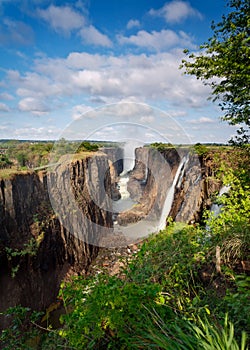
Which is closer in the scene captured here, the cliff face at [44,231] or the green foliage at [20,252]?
the green foliage at [20,252]

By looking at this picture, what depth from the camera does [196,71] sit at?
4773 mm

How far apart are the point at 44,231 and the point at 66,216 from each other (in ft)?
5.67

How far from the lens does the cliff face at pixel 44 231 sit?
319 inches

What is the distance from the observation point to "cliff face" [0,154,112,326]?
8102 millimetres

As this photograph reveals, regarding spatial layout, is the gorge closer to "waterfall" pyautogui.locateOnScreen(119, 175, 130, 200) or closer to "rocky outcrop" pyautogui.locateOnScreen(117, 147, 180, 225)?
"rocky outcrop" pyautogui.locateOnScreen(117, 147, 180, 225)

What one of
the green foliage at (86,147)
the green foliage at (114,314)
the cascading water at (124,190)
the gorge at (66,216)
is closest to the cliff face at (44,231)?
the gorge at (66,216)

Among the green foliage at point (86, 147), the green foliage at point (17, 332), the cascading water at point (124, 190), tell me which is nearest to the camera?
the green foliage at point (17, 332)

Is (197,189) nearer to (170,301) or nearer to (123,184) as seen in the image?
(170,301)

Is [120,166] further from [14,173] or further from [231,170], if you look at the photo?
[231,170]

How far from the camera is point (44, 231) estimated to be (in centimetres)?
992

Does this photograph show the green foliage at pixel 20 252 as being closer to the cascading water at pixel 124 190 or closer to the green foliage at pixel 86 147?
the green foliage at pixel 86 147

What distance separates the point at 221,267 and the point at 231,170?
3.07 metres

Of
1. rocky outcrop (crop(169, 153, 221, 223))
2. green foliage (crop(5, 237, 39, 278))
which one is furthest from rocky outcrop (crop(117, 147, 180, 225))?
green foliage (crop(5, 237, 39, 278))

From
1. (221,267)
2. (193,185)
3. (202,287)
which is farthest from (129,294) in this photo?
(193,185)
